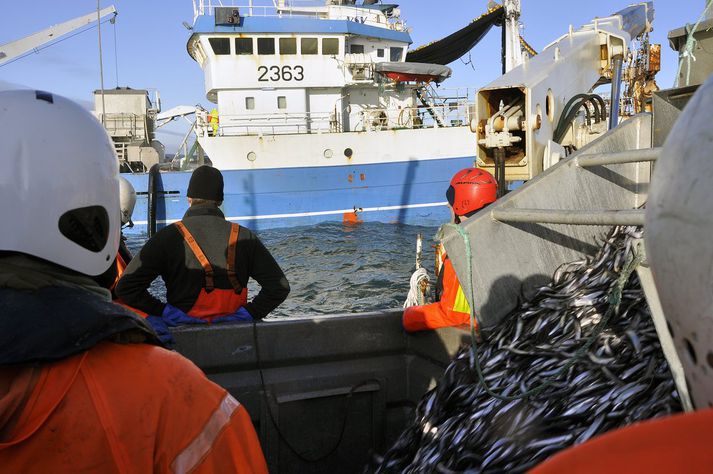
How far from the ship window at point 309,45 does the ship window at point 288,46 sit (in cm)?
32

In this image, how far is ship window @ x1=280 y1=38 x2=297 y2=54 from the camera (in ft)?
69.0

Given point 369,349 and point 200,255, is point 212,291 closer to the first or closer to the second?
point 200,255

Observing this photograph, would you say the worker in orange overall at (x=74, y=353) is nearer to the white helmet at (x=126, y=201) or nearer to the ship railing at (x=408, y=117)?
the white helmet at (x=126, y=201)

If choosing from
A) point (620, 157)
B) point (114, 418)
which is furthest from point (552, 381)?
point (114, 418)

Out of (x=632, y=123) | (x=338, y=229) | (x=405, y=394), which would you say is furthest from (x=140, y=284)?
(x=338, y=229)

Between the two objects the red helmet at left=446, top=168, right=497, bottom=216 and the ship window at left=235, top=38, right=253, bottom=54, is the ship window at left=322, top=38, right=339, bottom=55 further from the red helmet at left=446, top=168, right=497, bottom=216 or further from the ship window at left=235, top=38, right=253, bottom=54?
the red helmet at left=446, top=168, right=497, bottom=216

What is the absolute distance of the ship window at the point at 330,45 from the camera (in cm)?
2125

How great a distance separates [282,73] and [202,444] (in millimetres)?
21157

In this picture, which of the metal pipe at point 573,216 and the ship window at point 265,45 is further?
the ship window at point 265,45

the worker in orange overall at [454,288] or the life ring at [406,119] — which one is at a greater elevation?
the life ring at [406,119]

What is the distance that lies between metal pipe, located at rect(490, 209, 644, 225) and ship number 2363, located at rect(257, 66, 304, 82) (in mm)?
19240

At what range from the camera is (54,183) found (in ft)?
4.40

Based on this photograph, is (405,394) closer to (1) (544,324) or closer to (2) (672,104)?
(1) (544,324)

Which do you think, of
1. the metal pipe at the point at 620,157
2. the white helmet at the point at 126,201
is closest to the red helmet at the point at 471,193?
the metal pipe at the point at 620,157
